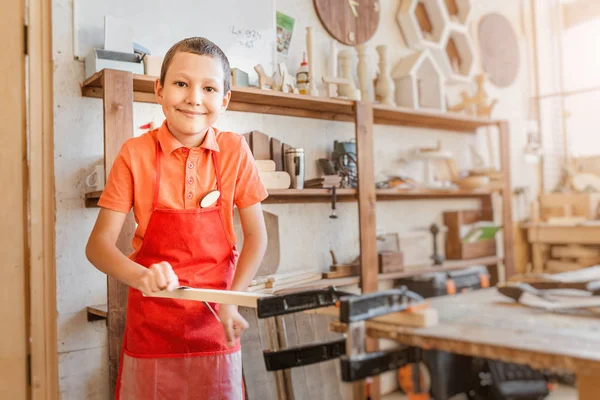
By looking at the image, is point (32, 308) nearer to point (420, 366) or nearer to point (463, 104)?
point (420, 366)

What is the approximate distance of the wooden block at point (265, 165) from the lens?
92.7 inches

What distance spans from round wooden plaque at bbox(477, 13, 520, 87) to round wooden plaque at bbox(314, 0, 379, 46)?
4.10ft

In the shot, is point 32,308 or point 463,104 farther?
point 463,104

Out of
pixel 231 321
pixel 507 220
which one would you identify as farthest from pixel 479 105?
pixel 231 321

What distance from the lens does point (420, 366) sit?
1.02 m

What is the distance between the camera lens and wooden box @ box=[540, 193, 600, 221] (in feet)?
13.4

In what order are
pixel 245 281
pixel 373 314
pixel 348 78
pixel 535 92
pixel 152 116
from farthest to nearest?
1. pixel 535 92
2. pixel 348 78
3. pixel 152 116
4. pixel 245 281
5. pixel 373 314

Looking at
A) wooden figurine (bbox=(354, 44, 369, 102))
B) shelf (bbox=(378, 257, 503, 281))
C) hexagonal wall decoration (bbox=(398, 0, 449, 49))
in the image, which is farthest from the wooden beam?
hexagonal wall decoration (bbox=(398, 0, 449, 49))

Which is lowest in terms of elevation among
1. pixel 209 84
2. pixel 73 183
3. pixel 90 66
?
pixel 73 183

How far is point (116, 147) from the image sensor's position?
1.87 meters

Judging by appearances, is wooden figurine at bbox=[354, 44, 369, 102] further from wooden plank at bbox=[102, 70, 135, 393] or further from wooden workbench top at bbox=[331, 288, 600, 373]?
wooden workbench top at bbox=[331, 288, 600, 373]

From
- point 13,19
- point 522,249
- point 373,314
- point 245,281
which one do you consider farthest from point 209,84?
point 522,249

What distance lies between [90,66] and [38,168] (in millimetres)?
439

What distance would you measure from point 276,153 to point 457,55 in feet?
6.75
